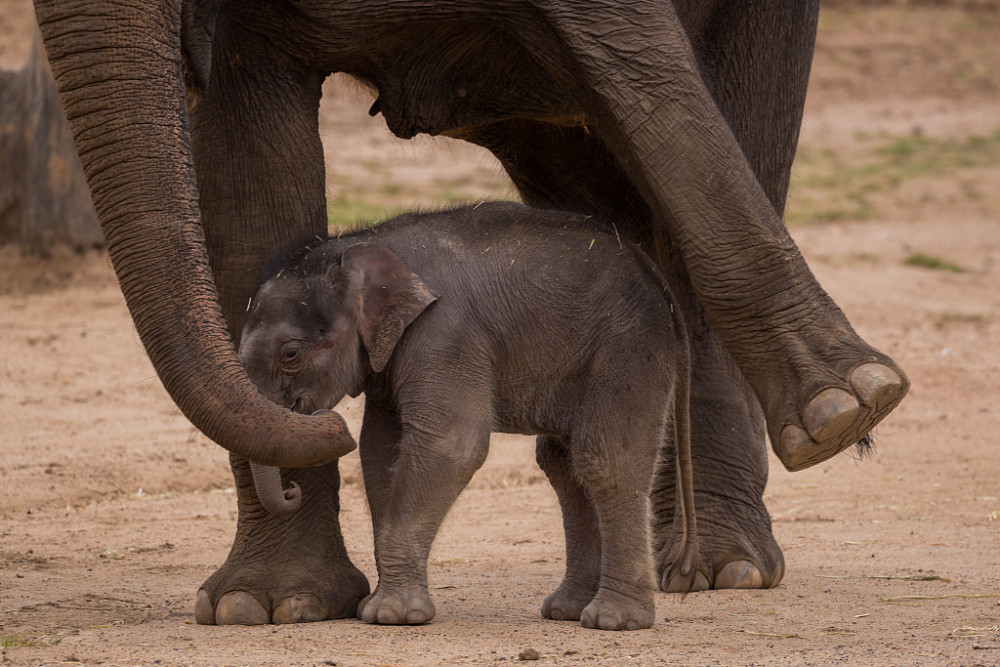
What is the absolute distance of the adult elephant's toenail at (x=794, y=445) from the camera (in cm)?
424

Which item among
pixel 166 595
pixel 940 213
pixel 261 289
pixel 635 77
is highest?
pixel 635 77

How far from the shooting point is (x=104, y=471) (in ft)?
22.3

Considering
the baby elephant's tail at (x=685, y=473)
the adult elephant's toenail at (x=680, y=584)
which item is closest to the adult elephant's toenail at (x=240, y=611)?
the baby elephant's tail at (x=685, y=473)

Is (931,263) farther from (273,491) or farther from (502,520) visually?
(273,491)

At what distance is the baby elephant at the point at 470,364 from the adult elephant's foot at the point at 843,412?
0.38m

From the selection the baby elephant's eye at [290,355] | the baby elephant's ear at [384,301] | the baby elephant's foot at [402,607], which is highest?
the baby elephant's ear at [384,301]

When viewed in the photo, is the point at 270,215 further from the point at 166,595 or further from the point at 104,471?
the point at 104,471

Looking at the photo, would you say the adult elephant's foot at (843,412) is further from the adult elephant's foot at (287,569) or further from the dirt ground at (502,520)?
the adult elephant's foot at (287,569)

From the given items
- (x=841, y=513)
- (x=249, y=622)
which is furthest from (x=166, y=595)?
(x=841, y=513)

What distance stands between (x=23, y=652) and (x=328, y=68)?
5.61 feet

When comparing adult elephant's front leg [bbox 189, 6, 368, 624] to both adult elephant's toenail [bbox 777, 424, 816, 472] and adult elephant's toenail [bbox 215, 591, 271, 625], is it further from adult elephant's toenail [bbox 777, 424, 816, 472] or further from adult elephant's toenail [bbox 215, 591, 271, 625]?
adult elephant's toenail [bbox 777, 424, 816, 472]

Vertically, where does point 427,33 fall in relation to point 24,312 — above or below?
above

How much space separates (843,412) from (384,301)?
1.22 metres

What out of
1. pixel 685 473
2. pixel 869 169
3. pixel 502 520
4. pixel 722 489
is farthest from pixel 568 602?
pixel 869 169
